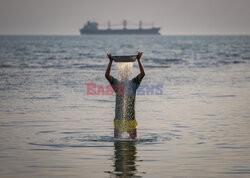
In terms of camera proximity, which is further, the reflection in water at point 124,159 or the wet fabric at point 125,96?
the wet fabric at point 125,96

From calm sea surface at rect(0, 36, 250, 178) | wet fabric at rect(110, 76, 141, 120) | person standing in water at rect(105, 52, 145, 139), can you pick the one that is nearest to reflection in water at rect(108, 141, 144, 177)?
calm sea surface at rect(0, 36, 250, 178)

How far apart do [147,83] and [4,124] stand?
42.1ft

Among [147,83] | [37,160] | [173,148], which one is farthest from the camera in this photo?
[147,83]

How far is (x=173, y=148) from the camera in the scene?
9664 millimetres

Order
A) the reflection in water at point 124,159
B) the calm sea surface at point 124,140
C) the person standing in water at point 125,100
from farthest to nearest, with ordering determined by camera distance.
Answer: the person standing in water at point 125,100 < the calm sea surface at point 124,140 < the reflection in water at point 124,159

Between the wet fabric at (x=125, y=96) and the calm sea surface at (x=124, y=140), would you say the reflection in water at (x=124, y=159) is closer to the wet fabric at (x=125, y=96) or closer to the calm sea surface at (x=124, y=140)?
the calm sea surface at (x=124, y=140)

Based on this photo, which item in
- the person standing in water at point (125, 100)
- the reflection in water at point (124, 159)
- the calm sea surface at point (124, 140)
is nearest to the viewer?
the reflection in water at point (124, 159)

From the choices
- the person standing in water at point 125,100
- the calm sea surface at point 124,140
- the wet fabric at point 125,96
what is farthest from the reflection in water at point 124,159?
the wet fabric at point 125,96

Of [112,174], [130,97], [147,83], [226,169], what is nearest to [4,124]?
A: [130,97]

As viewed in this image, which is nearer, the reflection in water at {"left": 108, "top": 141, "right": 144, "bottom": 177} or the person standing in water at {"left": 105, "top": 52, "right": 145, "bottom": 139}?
the reflection in water at {"left": 108, "top": 141, "right": 144, "bottom": 177}

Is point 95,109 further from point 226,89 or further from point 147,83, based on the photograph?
point 147,83

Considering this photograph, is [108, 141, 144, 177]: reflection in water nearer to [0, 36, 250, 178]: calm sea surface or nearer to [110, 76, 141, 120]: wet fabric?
[0, 36, 250, 178]: calm sea surface

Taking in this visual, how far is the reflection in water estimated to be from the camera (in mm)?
7883

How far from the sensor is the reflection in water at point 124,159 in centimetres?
788
